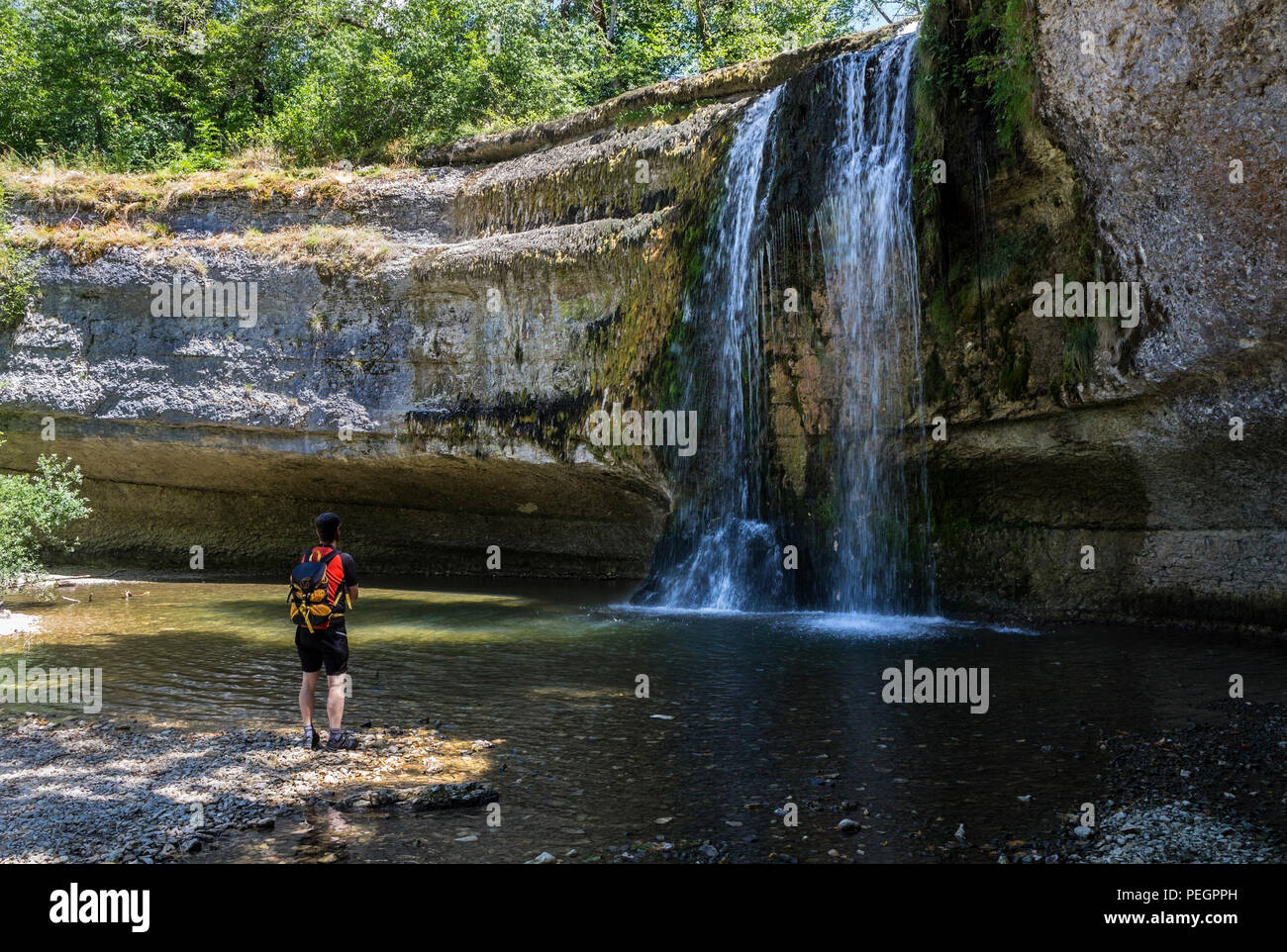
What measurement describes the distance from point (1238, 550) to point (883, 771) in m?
6.76

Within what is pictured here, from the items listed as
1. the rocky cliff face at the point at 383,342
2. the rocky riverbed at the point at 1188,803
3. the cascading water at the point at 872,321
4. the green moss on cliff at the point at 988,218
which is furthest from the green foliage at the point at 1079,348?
the rocky cliff face at the point at 383,342

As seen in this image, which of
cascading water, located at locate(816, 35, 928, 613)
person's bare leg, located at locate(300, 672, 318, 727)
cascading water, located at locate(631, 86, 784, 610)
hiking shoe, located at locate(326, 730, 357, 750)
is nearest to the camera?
hiking shoe, located at locate(326, 730, 357, 750)

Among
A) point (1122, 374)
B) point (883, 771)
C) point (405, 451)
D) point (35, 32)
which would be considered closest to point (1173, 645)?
point (1122, 374)

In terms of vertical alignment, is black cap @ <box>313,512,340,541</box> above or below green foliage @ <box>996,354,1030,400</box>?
below

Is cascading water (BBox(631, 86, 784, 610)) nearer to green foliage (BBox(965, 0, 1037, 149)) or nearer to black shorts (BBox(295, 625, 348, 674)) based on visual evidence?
green foliage (BBox(965, 0, 1037, 149))

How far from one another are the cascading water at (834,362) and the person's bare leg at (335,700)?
23.9 feet

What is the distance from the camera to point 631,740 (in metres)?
6.12

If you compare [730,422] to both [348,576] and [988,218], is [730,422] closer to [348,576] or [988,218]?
[988,218]

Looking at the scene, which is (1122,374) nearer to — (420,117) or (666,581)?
(666,581)

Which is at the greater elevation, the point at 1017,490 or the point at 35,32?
the point at 35,32

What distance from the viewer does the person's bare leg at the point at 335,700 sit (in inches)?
238

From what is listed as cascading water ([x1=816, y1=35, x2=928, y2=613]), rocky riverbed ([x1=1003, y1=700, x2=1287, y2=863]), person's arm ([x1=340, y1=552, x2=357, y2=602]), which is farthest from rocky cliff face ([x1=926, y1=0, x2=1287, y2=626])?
person's arm ([x1=340, y1=552, x2=357, y2=602])

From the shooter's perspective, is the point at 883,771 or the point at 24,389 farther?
the point at 24,389

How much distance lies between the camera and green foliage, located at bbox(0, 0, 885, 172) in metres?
21.0
